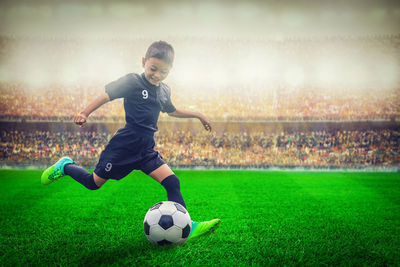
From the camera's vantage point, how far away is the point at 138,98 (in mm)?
2570

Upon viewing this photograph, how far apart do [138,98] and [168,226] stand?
1.23 meters

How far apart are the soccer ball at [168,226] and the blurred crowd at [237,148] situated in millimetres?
10960

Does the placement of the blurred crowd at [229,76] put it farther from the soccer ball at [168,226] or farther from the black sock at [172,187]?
the soccer ball at [168,226]

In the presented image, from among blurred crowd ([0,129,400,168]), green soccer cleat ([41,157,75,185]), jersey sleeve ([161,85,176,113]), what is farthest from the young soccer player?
blurred crowd ([0,129,400,168])

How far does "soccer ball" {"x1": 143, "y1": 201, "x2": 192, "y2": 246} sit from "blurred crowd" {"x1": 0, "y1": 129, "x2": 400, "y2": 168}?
11.0 metres

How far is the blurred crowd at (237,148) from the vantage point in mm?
13656

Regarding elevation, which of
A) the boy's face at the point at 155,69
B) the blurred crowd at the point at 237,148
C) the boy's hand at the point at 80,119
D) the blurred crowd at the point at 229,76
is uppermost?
the blurred crowd at the point at 229,76

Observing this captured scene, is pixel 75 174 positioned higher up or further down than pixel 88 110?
further down

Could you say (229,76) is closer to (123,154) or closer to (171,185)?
(171,185)

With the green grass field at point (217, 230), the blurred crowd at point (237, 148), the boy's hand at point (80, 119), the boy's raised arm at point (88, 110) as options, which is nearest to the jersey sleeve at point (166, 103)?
the boy's raised arm at point (88, 110)

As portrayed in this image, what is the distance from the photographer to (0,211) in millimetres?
4207

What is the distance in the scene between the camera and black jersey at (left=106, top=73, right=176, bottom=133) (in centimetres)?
249

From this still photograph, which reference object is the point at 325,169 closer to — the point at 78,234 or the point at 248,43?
the point at 248,43

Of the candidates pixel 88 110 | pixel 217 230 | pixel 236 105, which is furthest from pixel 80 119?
pixel 236 105
